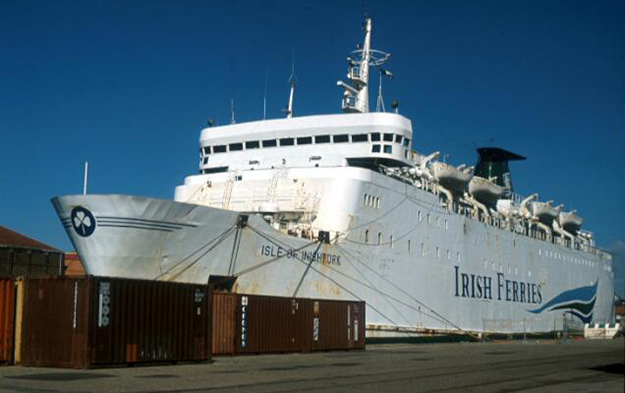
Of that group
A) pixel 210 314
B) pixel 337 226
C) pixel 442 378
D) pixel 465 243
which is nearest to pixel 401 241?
pixel 337 226

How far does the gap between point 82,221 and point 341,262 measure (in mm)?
9366

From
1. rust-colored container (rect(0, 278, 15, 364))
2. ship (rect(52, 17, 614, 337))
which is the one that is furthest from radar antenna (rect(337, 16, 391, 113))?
rust-colored container (rect(0, 278, 15, 364))

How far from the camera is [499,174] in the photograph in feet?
172

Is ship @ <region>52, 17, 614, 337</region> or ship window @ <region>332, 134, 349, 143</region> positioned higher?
ship window @ <region>332, 134, 349, 143</region>

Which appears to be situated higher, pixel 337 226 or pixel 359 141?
pixel 359 141

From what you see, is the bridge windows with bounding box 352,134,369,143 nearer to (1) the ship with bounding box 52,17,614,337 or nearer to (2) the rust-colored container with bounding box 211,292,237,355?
(1) the ship with bounding box 52,17,614,337

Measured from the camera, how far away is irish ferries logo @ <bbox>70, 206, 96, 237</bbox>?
68.4 ft

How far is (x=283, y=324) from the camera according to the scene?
23.9 m

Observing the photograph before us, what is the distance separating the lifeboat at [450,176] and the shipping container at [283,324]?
10.3m

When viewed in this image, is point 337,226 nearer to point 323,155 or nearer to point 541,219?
point 323,155

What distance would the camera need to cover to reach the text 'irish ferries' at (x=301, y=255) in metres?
23.9

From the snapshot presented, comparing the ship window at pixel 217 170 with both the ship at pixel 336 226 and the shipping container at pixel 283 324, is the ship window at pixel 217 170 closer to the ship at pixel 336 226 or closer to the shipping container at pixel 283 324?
the ship at pixel 336 226

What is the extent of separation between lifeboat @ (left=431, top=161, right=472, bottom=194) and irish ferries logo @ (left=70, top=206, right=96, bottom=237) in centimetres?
1854

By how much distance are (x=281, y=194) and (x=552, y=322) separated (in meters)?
27.4
